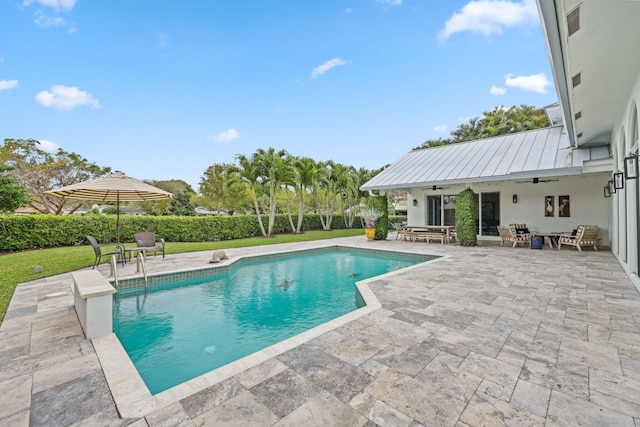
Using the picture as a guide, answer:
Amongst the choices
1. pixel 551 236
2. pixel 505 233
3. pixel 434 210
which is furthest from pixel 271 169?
pixel 551 236

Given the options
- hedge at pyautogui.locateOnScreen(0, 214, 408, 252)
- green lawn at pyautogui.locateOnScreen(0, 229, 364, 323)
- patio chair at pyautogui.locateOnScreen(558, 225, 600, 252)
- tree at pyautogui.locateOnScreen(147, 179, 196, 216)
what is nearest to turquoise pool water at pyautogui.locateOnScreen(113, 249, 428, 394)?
green lawn at pyautogui.locateOnScreen(0, 229, 364, 323)

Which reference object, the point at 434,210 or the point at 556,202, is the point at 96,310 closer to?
the point at 434,210

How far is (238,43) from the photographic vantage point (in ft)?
52.9

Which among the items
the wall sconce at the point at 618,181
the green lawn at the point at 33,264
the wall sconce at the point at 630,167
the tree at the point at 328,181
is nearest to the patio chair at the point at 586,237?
the wall sconce at the point at 618,181

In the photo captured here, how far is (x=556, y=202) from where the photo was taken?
12141 millimetres

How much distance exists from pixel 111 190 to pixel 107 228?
6.53 meters

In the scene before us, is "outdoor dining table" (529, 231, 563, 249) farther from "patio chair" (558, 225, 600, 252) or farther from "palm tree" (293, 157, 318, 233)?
"palm tree" (293, 157, 318, 233)

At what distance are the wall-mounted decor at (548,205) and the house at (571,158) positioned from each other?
4 cm

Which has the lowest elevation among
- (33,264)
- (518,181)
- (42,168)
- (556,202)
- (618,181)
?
(33,264)

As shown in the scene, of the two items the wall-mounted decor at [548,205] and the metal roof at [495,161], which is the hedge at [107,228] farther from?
the wall-mounted decor at [548,205]

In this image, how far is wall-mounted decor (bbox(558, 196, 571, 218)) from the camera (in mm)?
11897

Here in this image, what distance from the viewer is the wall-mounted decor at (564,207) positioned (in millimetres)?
11897

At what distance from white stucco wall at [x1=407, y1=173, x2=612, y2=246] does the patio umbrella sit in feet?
44.7

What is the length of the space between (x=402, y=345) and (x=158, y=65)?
19580 millimetres
